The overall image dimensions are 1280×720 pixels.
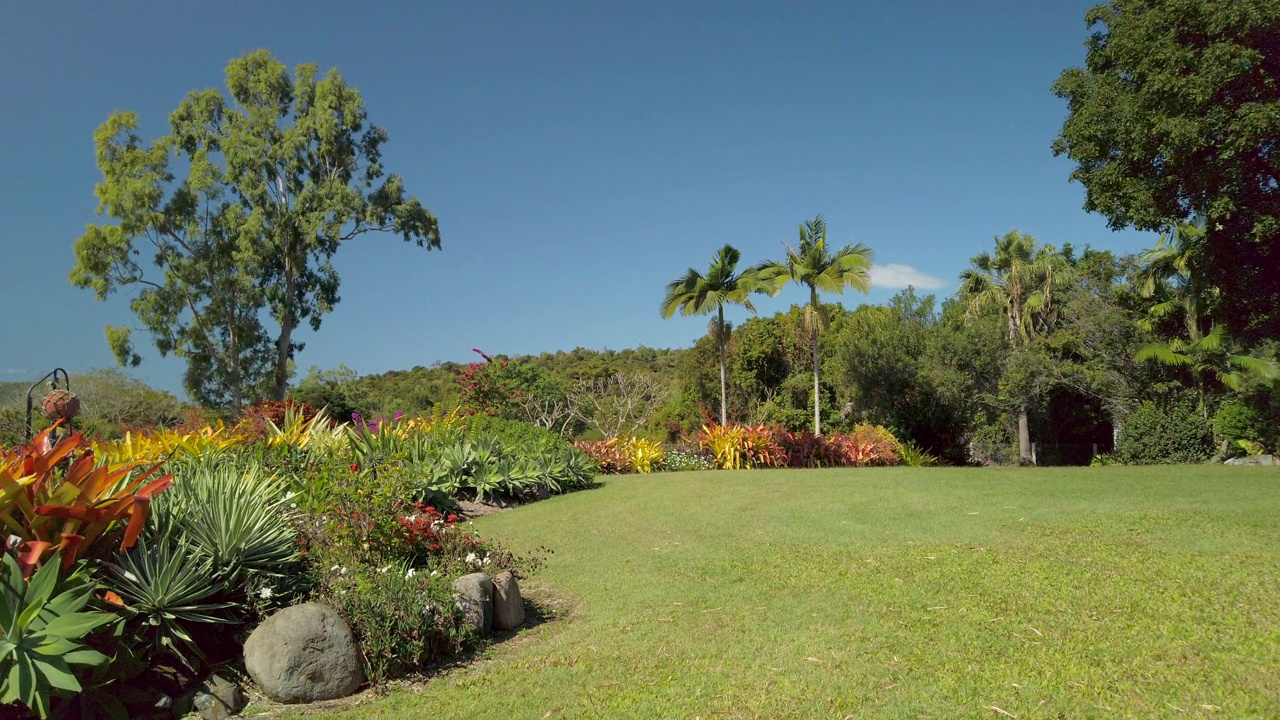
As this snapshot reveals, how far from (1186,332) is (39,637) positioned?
24.4 meters

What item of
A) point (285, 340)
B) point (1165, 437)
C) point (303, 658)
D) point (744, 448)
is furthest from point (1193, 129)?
point (285, 340)

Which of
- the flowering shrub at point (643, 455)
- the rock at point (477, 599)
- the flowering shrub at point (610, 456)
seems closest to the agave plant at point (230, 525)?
the rock at point (477, 599)

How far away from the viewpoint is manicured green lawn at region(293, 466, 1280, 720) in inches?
158

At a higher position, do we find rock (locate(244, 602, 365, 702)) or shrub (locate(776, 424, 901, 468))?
shrub (locate(776, 424, 901, 468))

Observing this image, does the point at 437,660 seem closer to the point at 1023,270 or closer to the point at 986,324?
the point at 986,324

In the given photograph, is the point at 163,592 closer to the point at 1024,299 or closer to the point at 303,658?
the point at 303,658

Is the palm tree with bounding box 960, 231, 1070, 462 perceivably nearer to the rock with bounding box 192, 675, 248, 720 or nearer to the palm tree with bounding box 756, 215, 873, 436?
the palm tree with bounding box 756, 215, 873, 436

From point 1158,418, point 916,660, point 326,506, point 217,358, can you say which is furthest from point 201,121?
point 1158,418

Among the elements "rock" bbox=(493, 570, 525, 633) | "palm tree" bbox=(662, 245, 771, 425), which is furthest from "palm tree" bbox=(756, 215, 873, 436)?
"rock" bbox=(493, 570, 525, 633)

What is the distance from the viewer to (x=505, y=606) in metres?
5.65

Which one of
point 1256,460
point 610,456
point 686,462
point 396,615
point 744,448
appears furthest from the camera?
point 686,462

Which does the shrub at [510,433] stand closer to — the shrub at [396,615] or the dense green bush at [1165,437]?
the shrub at [396,615]

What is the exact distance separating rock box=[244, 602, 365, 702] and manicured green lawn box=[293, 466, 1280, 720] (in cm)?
31

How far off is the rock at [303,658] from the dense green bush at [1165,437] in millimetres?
20805
